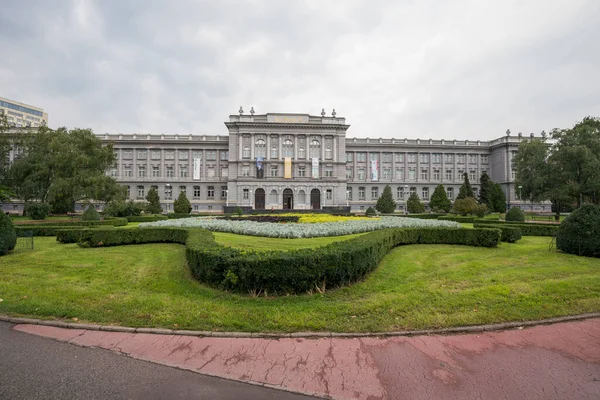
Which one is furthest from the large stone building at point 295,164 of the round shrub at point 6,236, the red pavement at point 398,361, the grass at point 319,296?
the red pavement at point 398,361

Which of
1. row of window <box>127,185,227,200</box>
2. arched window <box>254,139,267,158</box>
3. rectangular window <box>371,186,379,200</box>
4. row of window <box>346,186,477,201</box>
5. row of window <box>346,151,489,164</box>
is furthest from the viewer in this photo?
row of window <box>346,151,489,164</box>

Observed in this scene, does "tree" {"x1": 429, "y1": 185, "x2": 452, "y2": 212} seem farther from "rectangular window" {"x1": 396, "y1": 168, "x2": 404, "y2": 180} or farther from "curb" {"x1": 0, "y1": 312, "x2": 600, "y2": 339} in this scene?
"curb" {"x1": 0, "y1": 312, "x2": 600, "y2": 339}

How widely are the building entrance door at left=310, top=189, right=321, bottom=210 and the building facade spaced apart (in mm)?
Result: 90098

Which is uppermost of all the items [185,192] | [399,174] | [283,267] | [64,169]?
[399,174]

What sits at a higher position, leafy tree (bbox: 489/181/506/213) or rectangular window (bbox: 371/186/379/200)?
rectangular window (bbox: 371/186/379/200)

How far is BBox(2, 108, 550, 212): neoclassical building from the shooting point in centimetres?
5247

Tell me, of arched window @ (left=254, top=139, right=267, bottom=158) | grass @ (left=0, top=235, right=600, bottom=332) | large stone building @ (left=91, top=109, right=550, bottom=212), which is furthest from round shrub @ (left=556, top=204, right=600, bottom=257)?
arched window @ (left=254, top=139, right=267, bottom=158)

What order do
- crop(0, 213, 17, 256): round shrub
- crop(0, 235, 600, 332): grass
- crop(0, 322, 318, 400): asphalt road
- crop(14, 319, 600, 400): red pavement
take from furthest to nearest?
crop(0, 213, 17, 256): round shrub → crop(0, 235, 600, 332): grass → crop(14, 319, 600, 400): red pavement → crop(0, 322, 318, 400): asphalt road

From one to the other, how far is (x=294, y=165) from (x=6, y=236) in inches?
1734

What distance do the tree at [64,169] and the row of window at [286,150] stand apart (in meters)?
22.7

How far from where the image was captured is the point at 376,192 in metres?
61.3

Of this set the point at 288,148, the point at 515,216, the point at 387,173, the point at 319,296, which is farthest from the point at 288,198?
the point at 319,296

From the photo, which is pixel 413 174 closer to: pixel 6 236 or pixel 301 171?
pixel 301 171

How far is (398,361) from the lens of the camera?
4531 millimetres
